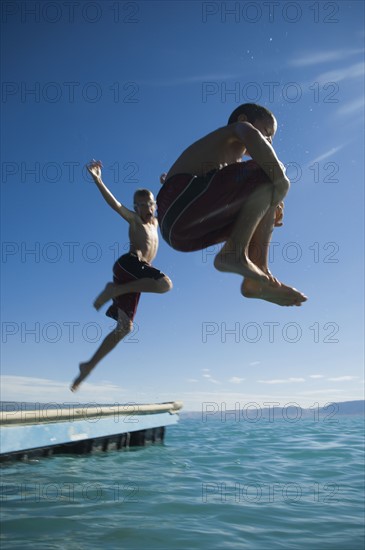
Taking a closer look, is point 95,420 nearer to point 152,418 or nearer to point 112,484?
point 112,484

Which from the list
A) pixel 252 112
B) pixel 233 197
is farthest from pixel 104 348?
pixel 252 112

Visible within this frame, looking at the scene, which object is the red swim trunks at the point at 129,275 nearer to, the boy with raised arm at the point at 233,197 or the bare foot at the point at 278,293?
the boy with raised arm at the point at 233,197

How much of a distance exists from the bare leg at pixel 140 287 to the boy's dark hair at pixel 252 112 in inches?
49.2

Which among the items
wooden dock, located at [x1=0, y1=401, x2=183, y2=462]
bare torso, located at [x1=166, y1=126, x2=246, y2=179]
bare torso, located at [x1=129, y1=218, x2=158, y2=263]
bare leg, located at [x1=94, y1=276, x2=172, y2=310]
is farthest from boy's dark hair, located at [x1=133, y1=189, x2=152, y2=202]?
wooden dock, located at [x1=0, y1=401, x2=183, y2=462]

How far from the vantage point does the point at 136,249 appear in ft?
12.1

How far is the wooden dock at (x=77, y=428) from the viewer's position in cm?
1016

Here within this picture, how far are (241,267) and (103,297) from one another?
1.48 m

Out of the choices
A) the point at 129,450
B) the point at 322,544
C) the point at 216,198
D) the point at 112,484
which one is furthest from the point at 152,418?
the point at 216,198

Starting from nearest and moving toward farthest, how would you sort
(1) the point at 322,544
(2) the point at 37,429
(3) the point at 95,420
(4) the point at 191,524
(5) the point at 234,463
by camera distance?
(1) the point at 322,544, (4) the point at 191,524, (2) the point at 37,429, (3) the point at 95,420, (5) the point at 234,463

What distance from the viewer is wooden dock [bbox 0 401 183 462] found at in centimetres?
1016

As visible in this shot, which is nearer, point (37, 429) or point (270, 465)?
point (37, 429)

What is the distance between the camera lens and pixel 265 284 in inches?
104

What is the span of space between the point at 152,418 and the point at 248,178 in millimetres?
17901

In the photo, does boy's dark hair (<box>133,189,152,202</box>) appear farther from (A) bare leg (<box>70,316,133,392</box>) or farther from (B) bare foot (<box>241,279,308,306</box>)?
(B) bare foot (<box>241,279,308,306</box>)
